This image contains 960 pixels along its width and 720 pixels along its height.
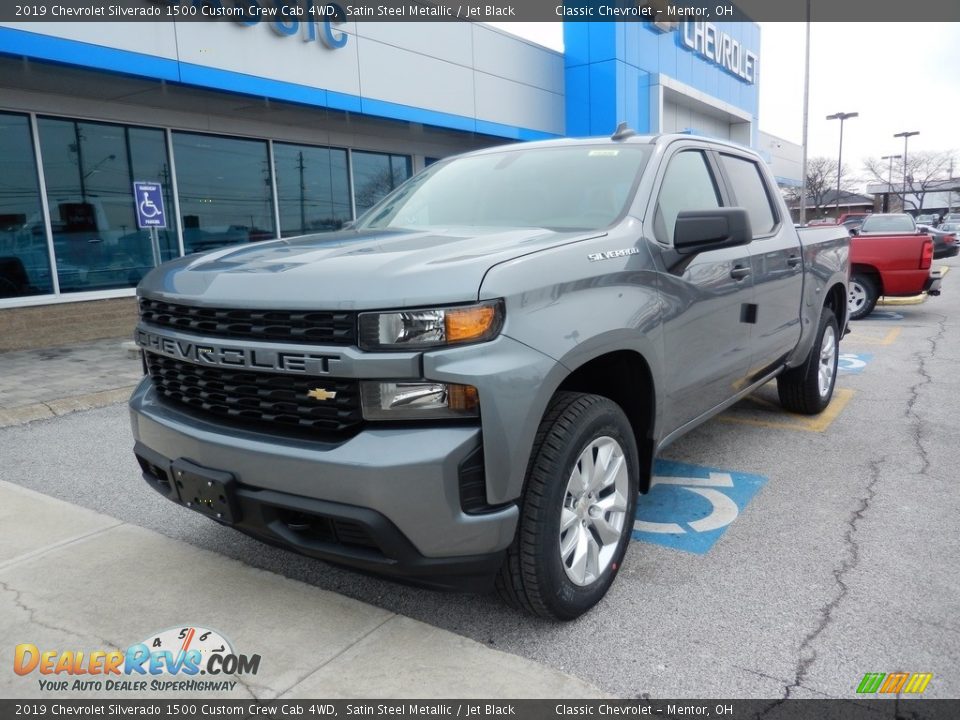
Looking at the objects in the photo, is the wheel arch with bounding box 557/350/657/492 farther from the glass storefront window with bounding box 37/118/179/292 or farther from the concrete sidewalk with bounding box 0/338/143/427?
the glass storefront window with bounding box 37/118/179/292

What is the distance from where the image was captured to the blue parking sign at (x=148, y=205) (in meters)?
8.45

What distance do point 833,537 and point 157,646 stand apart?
293cm

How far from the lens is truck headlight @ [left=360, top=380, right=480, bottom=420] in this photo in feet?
7.18

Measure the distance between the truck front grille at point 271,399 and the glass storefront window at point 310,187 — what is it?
35.3 feet

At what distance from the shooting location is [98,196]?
1041cm

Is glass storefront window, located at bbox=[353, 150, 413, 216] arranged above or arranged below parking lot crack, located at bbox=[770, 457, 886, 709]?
above

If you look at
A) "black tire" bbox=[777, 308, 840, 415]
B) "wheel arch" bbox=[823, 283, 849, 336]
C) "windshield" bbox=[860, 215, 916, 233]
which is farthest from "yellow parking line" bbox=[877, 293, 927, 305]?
"black tire" bbox=[777, 308, 840, 415]

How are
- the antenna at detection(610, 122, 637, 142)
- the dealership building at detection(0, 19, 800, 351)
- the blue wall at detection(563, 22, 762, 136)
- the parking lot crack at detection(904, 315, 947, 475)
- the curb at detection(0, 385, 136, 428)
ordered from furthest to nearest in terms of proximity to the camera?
1. the blue wall at detection(563, 22, 762, 136)
2. the dealership building at detection(0, 19, 800, 351)
3. the curb at detection(0, 385, 136, 428)
4. the parking lot crack at detection(904, 315, 947, 475)
5. the antenna at detection(610, 122, 637, 142)

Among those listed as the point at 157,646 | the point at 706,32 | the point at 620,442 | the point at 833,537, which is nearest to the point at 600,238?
the point at 620,442

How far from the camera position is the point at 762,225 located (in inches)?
173

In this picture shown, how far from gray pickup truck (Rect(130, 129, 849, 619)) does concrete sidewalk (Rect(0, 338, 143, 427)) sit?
392 cm

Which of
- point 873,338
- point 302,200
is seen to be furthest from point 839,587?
point 302,200

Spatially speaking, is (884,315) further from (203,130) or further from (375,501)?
(375,501)

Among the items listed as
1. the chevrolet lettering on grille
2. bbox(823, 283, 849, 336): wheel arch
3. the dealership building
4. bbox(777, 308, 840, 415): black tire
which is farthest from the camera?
the dealership building
